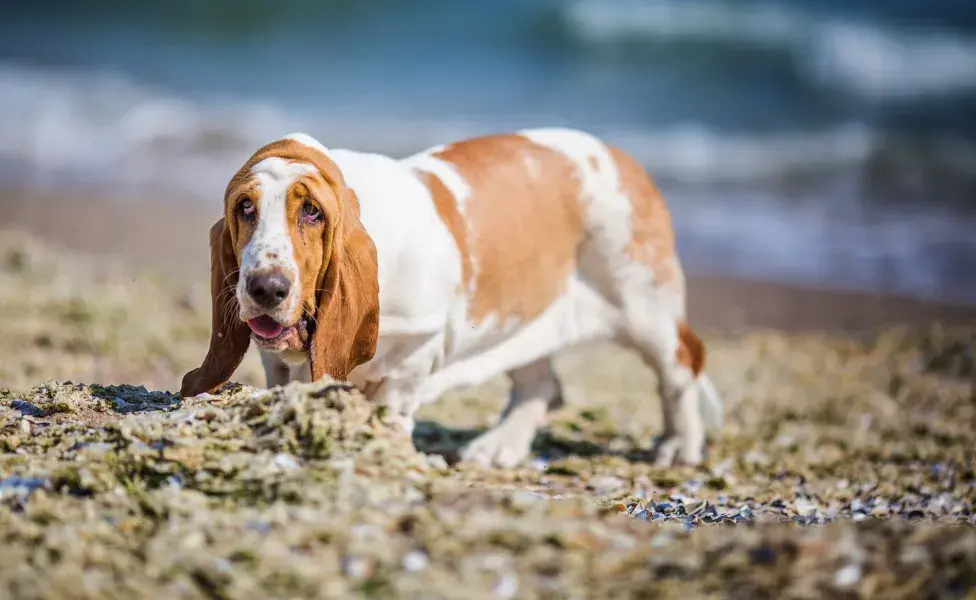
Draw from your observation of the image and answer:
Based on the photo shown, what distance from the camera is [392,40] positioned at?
20938 millimetres

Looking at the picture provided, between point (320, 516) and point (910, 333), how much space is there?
7.02 meters

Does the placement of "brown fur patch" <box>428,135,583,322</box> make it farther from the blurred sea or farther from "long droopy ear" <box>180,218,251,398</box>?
the blurred sea

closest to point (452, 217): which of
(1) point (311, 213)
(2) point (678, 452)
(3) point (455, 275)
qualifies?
(3) point (455, 275)

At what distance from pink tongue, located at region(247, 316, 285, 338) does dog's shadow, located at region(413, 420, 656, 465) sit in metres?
1.83

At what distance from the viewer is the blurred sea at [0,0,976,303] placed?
13539 mm

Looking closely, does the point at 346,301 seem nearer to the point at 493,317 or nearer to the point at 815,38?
the point at 493,317

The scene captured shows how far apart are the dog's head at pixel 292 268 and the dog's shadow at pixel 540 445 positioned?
1.65 metres

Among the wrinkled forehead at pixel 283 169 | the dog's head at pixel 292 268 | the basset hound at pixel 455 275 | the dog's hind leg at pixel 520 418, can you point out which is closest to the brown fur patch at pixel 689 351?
the basset hound at pixel 455 275

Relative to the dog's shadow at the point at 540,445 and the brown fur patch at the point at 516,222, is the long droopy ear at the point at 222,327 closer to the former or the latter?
the brown fur patch at the point at 516,222

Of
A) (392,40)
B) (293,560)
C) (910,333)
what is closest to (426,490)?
(293,560)

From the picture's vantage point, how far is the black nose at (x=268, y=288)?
360 cm

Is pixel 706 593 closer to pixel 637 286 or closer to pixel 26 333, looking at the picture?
pixel 637 286

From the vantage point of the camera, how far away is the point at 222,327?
396 cm

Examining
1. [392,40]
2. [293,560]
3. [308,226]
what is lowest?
[293,560]
